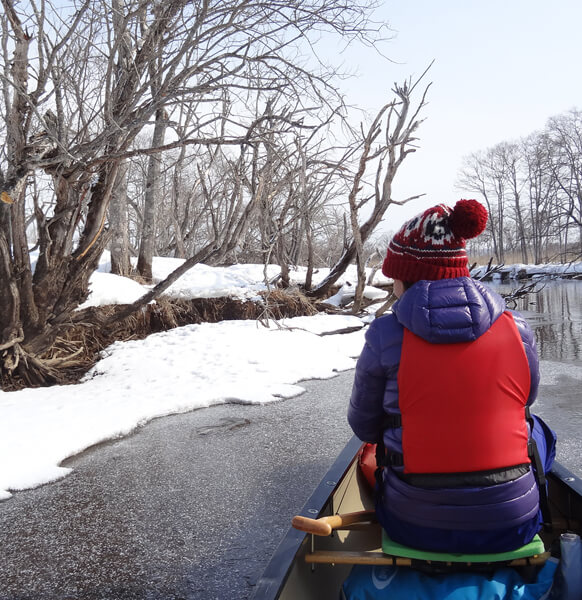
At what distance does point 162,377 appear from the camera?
7.30 metres

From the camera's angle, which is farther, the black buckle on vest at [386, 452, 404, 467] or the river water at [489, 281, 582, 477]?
the river water at [489, 281, 582, 477]

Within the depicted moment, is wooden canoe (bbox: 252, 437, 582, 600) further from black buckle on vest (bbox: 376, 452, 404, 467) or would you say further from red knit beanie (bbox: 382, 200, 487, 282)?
red knit beanie (bbox: 382, 200, 487, 282)

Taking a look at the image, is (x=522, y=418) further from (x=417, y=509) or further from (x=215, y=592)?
(x=215, y=592)

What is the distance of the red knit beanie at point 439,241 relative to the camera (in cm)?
184

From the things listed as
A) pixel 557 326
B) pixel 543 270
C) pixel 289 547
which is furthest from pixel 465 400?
pixel 543 270

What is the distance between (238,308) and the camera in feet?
37.4

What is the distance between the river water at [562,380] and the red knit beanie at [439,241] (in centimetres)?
290

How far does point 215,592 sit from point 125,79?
18.5ft

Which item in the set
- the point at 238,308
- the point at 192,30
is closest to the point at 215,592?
the point at 192,30

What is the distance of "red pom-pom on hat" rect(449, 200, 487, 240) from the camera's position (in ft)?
5.96

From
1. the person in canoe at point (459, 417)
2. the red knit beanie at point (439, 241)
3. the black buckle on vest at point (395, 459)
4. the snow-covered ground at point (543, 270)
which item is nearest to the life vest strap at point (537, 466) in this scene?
the person in canoe at point (459, 417)

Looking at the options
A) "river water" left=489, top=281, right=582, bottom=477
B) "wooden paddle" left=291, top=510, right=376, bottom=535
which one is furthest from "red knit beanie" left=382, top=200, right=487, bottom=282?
"river water" left=489, top=281, right=582, bottom=477

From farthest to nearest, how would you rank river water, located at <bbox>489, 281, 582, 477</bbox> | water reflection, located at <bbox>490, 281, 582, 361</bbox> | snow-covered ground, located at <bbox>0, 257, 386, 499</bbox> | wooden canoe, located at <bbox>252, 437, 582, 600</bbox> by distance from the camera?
water reflection, located at <bbox>490, 281, 582, 361</bbox> < snow-covered ground, located at <bbox>0, 257, 386, 499</bbox> < river water, located at <bbox>489, 281, 582, 477</bbox> < wooden canoe, located at <bbox>252, 437, 582, 600</bbox>

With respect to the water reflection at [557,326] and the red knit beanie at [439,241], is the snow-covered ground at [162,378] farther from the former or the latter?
the red knit beanie at [439,241]
